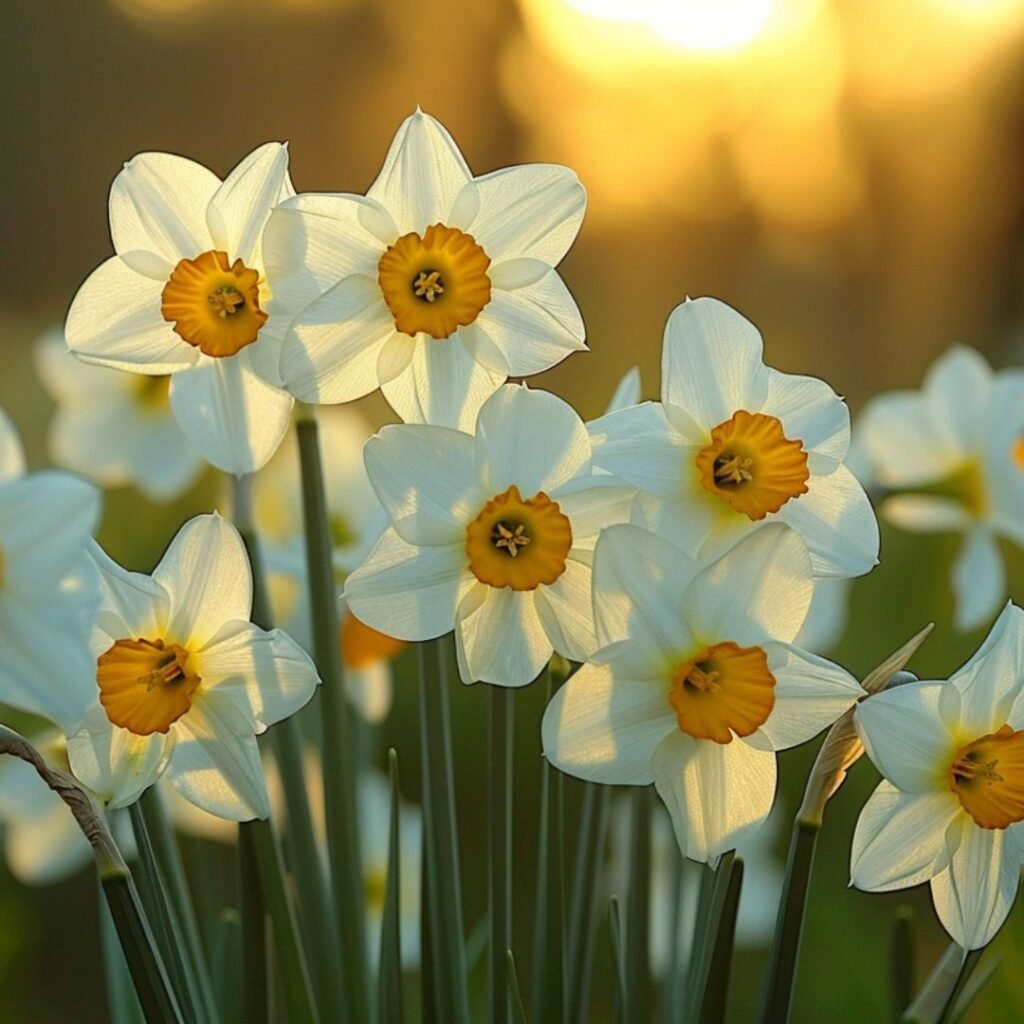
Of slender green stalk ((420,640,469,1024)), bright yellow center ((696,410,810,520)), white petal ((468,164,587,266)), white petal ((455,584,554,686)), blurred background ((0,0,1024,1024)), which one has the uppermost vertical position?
blurred background ((0,0,1024,1024))

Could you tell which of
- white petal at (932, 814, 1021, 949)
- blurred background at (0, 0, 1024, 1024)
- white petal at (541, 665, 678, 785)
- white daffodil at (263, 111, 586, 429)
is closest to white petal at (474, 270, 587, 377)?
white daffodil at (263, 111, 586, 429)

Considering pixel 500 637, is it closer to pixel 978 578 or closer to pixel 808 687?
Result: pixel 808 687

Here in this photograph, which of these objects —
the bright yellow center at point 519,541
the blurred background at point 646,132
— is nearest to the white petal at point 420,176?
the bright yellow center at point 519,541

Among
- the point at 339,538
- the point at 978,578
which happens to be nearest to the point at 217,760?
the point at 339,538

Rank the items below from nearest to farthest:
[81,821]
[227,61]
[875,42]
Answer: [81,821] → [227,61] → [875,42]

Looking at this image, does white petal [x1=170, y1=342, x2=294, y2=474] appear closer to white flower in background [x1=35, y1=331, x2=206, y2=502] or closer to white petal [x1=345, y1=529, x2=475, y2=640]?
white petal [x1=345, y1=529, x2=475, y2=640]

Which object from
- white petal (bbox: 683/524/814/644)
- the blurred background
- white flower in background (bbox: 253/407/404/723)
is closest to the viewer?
white petal (bbox: 683/524/814/644)

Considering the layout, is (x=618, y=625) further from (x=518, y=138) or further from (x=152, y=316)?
(x=518, y=138)

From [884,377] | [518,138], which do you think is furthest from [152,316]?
[884,377]
